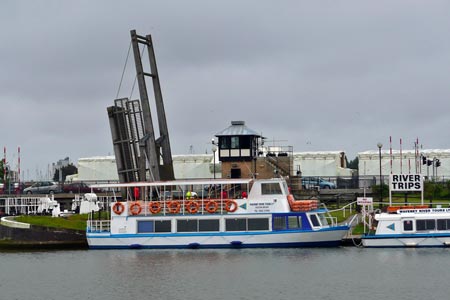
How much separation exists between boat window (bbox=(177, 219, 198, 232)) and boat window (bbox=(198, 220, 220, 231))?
22 centimetres

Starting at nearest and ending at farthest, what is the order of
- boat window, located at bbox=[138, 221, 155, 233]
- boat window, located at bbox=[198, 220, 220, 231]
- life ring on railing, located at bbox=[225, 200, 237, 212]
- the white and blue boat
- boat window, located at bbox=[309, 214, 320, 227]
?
the white and blue boat < boat window, located at bbox=[309, 214, 320, 227] < life ring on railing, located at bbox=[225, 200, 237, 212] < boat window, located at bbox=[198, 220, 220, 231] < boat window, located at bbox=[138, 221, 155, 233]

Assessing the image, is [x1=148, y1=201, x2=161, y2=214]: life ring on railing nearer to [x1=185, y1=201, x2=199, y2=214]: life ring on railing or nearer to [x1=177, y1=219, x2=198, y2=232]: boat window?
[x1=177, y1=219, x2=198, y2=232]: boat window

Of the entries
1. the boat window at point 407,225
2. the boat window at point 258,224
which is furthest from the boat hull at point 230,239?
the boat window at point 407,225

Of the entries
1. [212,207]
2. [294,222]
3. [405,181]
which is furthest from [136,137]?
[405,181]

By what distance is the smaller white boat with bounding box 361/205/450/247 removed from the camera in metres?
45.5

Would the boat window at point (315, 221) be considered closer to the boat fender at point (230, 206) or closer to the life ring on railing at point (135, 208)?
the boat fender at point (230, 206)

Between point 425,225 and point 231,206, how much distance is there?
9591mm

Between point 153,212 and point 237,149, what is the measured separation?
16.5 m

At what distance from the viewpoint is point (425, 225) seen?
150ft

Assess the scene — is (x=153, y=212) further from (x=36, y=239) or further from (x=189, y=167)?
(x=189, y=167)

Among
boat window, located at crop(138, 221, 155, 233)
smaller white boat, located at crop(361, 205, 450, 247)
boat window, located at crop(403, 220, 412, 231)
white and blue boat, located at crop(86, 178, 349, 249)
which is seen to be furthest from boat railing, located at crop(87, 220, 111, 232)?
boat window, located at crop(403, 220, 412, 231)

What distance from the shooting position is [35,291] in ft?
119

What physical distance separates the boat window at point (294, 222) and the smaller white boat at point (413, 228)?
11.4 ft

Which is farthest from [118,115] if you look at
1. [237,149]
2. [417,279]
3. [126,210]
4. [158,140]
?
[417,279]
